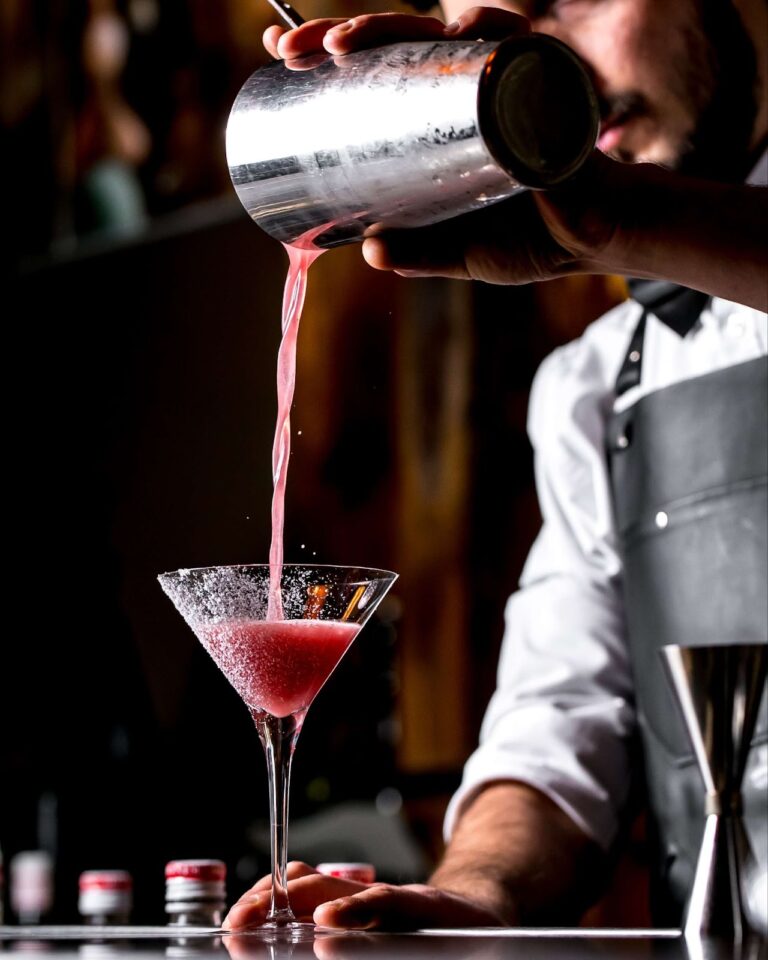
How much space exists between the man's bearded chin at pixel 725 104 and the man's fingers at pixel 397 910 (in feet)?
3.70

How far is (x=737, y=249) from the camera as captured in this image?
3.94ft

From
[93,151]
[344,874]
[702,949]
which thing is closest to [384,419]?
[93,151]

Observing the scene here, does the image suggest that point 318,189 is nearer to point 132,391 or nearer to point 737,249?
point 737,249

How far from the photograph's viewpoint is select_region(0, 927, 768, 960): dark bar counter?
0.94 m

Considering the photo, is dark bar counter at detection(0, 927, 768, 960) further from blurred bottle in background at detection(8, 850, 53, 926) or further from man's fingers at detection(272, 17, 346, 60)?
blurred bottle in background at detection(8, 850, 53, 926)

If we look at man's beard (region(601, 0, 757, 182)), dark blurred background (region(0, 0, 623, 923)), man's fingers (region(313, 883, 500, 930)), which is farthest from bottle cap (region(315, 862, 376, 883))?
dark blurred background (region(0, 0, 623, 923))

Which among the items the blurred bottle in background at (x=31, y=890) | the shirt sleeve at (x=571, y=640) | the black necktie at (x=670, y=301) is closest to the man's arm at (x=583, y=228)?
the black necktie at (x=670, y=301)

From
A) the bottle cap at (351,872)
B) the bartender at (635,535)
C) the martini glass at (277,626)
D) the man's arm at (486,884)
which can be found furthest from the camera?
the bartender at (635,535)

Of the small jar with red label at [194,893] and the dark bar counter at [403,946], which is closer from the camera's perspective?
the dark bar counter at [403,946]

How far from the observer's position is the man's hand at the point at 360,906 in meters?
1.14

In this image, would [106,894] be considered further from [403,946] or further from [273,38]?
[273,38]

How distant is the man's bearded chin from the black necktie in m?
0.17

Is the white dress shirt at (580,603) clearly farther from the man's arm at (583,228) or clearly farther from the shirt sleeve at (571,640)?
the man's arm at (583,228)

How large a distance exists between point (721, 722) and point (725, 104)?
104 centimetres
